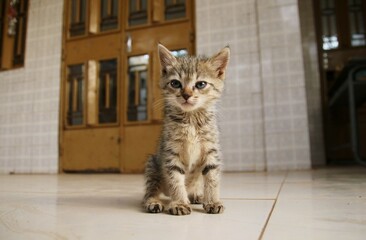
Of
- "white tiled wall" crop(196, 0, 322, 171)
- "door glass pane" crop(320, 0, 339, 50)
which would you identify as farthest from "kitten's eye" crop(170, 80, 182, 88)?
"door glass pane" crop(320, 0, 339, 50)

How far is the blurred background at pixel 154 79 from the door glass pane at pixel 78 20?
0.02 m

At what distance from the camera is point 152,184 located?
4.25 ft

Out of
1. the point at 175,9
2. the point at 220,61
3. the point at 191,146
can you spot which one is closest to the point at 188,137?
the point at 191,146

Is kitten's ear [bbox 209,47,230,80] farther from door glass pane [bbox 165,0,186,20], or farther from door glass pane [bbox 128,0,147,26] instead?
door glass pane [bbox 128,0,147,26]

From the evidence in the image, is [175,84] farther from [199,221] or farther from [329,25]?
[329,25]

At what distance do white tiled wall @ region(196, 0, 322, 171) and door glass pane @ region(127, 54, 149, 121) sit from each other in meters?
0.74

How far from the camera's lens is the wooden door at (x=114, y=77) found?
11.7 feet

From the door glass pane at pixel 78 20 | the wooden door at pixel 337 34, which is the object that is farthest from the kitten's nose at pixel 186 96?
the wooden door at pixel 337 34

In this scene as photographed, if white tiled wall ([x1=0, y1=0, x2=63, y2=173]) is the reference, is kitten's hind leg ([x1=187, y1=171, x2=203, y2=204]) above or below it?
below

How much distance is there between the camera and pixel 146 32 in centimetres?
369

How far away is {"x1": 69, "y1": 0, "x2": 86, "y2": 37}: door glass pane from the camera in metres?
4.08

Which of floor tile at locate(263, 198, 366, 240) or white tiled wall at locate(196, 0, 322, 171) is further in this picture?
white tiled wall at locate(196, 0, 322, 171)

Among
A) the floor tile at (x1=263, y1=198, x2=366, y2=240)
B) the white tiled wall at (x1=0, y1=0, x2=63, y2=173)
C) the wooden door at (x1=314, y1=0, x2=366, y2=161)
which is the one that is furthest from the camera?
the wooden door at (x1=314, y1=0, x2=366, y2=161)

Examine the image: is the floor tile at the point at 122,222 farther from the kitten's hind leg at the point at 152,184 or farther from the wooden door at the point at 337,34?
the wooden door at the point at 337,34
